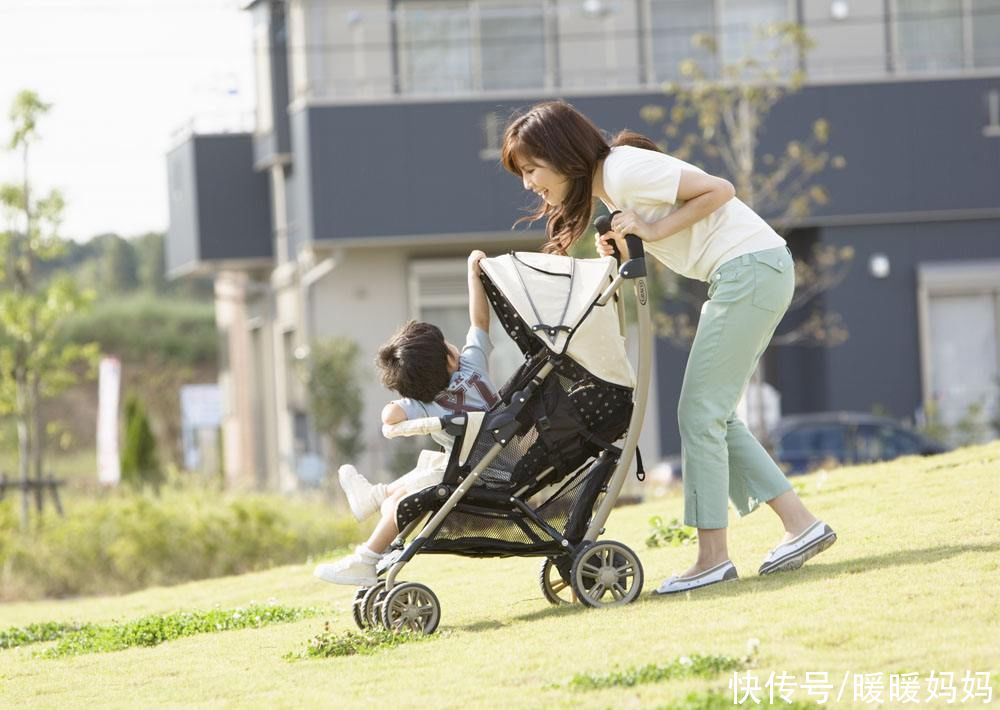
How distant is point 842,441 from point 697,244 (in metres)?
16.3

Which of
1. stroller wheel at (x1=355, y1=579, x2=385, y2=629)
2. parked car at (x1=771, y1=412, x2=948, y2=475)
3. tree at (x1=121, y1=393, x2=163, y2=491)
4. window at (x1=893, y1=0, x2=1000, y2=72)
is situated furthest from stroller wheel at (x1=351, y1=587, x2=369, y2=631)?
tree at (x1=121, y1=393, x2=163, y2=491)

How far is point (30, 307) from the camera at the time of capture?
19.2 meters

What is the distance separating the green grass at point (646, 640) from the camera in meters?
5.30

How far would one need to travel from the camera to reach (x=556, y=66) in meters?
27.0

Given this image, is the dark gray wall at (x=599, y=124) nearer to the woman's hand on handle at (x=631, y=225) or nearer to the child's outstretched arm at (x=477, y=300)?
the child's outstretched arm at (x=477, y=300)

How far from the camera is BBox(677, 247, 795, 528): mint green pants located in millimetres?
6777

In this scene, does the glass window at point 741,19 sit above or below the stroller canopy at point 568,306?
above

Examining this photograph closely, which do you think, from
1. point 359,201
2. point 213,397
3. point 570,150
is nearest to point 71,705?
point 570,150

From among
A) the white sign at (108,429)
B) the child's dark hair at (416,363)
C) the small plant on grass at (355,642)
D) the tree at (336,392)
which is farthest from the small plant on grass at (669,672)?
the tree at (336,392)

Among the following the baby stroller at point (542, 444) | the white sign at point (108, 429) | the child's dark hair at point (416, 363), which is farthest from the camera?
the white sign at point (108, 429)

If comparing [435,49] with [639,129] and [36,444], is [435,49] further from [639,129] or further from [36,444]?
[36,444]

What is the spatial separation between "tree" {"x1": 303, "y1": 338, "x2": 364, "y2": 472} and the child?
19211mm

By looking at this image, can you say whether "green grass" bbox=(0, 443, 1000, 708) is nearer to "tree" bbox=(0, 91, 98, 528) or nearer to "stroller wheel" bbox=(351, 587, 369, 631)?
"stroller wheel" bbox=(351, 587, 369, 631)

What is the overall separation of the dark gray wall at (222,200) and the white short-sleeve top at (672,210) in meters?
23.1
